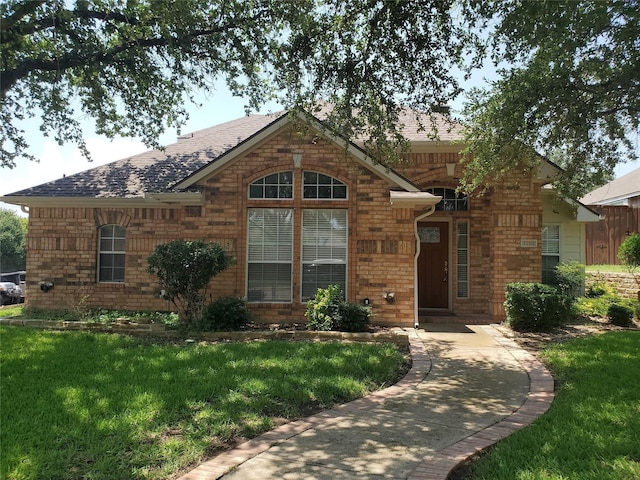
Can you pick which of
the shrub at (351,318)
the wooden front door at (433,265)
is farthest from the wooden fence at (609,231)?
the shrub at (351,318)

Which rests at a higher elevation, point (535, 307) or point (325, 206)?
point (325, 206)

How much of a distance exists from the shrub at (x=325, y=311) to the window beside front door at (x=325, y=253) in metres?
0.92

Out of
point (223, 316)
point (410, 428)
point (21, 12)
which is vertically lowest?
point (410, 428)

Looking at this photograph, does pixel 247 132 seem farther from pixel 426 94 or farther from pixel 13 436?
pixel 13 436

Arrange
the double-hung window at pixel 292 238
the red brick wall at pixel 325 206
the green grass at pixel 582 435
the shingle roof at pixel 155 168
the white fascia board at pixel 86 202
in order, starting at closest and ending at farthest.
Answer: the green grass at pixel 582 435, the red brick wall at pixel 325 206, the double-hung window at pixel 292 238, the white fascia board at pixel 86 202, the shingle roof at pixel 155 168

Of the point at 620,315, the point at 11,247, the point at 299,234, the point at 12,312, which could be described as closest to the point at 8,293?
the point at 12,312

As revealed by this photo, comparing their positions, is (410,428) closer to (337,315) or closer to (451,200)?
(337,315)

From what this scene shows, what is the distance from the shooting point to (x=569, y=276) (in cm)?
1148

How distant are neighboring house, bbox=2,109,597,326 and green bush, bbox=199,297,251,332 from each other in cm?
111

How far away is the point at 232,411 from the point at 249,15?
25.4 ft

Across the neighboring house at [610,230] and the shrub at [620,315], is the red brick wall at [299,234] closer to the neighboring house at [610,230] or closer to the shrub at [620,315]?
the shrub at [620,315]

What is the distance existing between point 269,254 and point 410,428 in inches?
243

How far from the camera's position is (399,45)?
7562mm

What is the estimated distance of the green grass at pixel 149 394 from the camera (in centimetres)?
372
